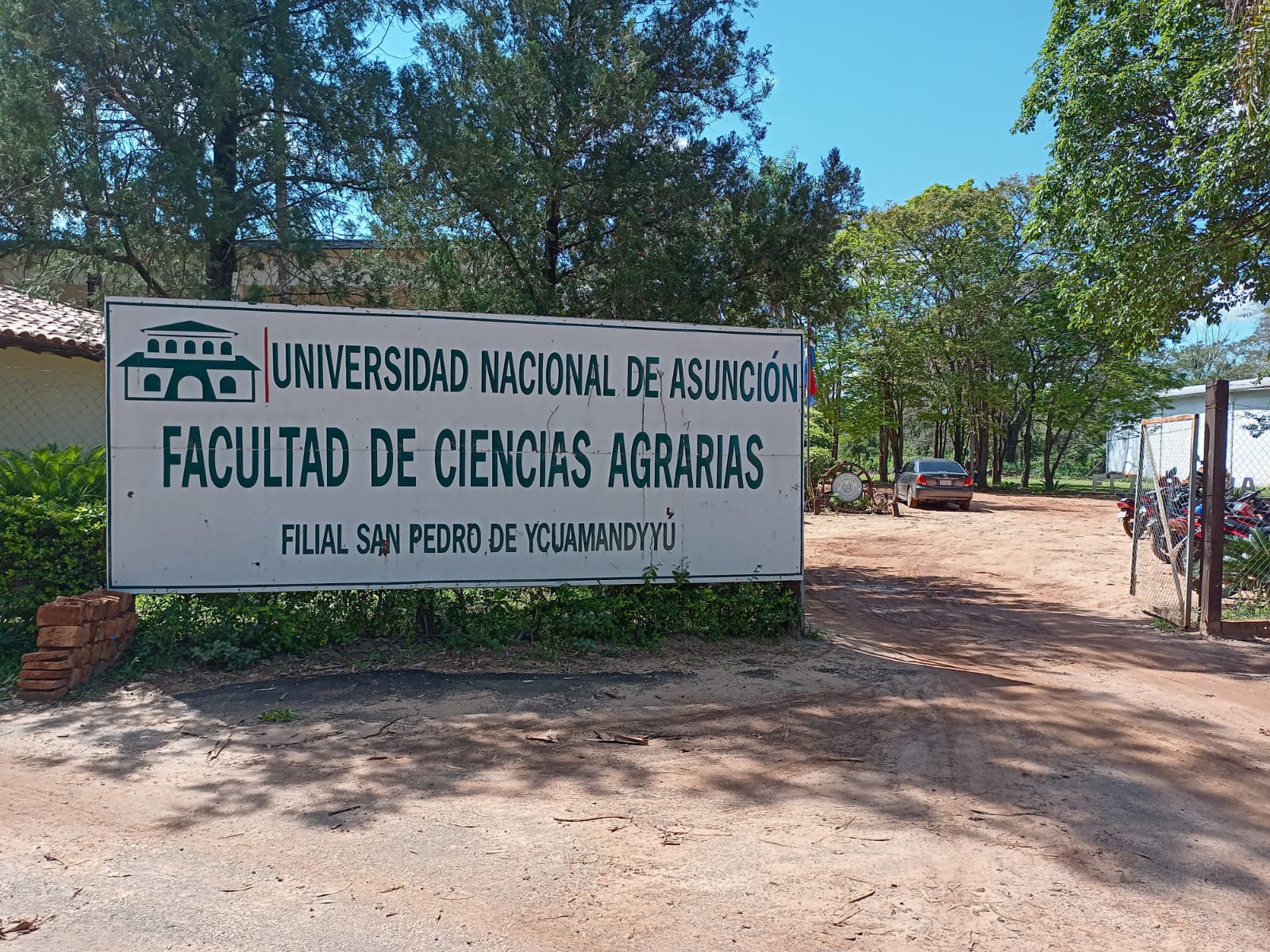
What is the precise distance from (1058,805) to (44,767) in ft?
17.2

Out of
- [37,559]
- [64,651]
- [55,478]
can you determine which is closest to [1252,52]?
[64,651]

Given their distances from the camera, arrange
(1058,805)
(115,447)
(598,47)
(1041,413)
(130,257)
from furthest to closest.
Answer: (1041,413)
(598,47)
(130,257)
(115,447)
(1058,805)

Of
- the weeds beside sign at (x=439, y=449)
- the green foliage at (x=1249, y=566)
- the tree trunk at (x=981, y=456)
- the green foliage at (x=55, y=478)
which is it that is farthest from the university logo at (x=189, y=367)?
the tree trunk at (x=981, y=456)

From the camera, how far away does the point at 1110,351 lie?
115 feet

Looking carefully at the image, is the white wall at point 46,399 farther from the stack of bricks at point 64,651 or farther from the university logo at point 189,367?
the stack of bricks at point 64,651

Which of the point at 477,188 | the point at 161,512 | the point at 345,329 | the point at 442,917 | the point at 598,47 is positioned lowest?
the point at 442,917

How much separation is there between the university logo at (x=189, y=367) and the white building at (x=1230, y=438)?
8897 mm

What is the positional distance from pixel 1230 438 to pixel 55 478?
466 inches

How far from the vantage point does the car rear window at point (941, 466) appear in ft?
84.0

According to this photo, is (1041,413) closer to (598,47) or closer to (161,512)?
(598,47)

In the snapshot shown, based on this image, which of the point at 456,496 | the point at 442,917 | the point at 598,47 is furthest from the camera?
the point at 598,47

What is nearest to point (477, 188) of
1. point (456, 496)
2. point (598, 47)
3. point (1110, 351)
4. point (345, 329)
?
point (598, 47)

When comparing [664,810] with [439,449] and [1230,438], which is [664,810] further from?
[1230,438]

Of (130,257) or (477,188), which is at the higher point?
(477,188)
